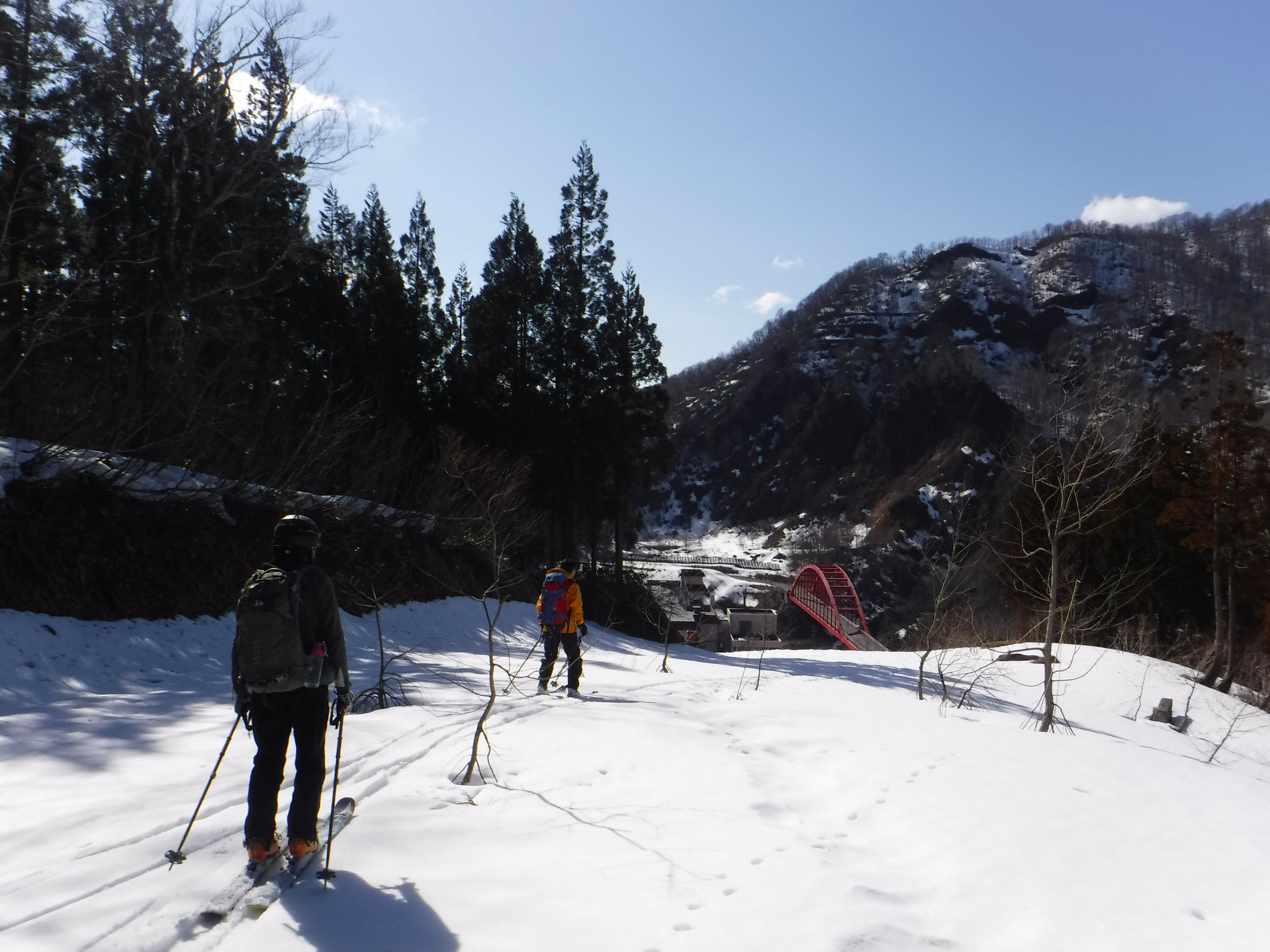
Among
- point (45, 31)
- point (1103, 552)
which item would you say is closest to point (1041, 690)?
point (1103, 552)

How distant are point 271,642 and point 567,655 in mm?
5628

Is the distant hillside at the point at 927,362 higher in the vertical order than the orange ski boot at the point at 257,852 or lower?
higher

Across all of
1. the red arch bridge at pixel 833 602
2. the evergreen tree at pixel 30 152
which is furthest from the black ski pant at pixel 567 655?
the red arch bridge at pixel 833 602

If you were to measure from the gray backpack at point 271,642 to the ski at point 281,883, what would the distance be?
2.23ft

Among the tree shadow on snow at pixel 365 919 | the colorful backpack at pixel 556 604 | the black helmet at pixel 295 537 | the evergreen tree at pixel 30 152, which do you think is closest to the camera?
the tree shadow on snow at pixel 365 919

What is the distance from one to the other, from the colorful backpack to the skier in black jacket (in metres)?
5.08

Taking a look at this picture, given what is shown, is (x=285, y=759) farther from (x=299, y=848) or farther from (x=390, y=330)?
(x=390, y=330)

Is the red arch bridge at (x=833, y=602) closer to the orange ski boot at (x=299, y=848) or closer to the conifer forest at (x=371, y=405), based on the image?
the conifer forest at (x=371, y=405)

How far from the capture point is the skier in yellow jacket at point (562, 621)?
8.63 m

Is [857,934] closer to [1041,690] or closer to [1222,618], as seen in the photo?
[1041,690]

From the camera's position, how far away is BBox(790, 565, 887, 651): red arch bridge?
35534mm

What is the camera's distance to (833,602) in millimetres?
38438

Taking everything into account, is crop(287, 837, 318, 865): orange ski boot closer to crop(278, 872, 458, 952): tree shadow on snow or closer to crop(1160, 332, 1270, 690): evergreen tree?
crop(278, 872, 458, 952): tree shadow on snow

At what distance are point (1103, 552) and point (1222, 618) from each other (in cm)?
609
